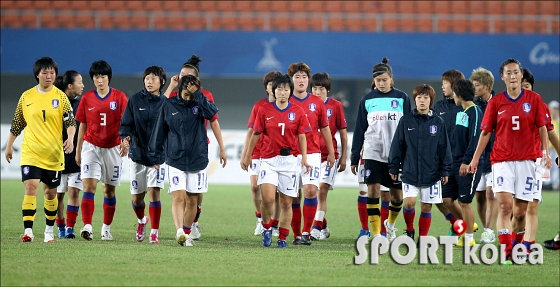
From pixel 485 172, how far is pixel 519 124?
8.39ft

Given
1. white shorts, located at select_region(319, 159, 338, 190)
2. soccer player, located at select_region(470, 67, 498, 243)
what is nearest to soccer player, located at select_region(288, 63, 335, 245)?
A: white shorts, located at select_region(319, 159, 338, 190)

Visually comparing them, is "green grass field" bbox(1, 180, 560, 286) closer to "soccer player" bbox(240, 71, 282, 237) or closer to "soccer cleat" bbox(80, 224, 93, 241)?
"soccer cleat" bbox(80, 224, 93, 241)

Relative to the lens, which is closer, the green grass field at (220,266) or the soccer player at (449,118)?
the green grass field at (220,266)

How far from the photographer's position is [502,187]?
27.0 feet

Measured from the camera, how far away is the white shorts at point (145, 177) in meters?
9.79

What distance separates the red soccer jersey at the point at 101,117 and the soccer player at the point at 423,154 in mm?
3438

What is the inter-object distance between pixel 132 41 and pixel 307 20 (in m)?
5.47

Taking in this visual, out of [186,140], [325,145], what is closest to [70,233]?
[186,140]

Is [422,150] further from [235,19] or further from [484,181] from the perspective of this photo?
[235,19]

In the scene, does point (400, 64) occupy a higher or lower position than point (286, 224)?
higher

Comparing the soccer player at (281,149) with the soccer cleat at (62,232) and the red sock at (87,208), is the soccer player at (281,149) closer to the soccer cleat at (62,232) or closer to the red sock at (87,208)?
the red sock at (87,208)

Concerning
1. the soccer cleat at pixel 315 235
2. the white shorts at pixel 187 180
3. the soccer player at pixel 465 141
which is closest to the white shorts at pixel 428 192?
the soccer player at pixel 465 141

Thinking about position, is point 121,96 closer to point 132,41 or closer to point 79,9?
point 132,41

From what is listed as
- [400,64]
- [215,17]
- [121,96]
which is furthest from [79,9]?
[121,96]
